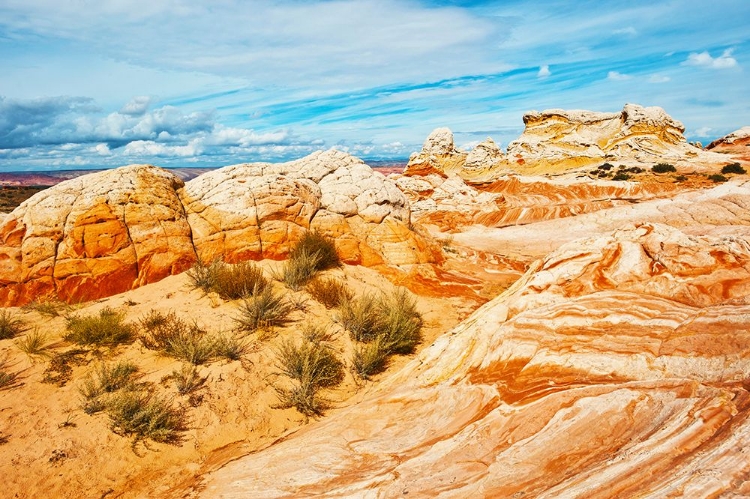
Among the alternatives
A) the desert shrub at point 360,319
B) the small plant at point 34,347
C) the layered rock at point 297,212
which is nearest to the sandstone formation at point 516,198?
the layered rock at point 297,212

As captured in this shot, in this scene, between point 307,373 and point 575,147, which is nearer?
point 307,373

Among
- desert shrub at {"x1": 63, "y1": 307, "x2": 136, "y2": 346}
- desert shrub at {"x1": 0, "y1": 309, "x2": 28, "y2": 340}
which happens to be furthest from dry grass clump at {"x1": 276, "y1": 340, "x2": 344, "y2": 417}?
desert shrub at {"x1": 0, "y1": 309, "x2": 28, "y2": 340}

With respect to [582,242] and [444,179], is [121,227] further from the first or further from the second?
[444,179]

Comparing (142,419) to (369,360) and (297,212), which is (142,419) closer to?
(369,360)

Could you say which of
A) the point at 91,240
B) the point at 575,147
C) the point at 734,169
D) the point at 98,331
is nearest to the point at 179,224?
the point at 91,240

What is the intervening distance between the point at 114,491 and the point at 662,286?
654 centimetres

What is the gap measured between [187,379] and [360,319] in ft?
10.2

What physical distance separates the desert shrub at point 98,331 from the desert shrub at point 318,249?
365cm

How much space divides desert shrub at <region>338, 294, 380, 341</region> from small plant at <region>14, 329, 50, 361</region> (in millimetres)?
4703

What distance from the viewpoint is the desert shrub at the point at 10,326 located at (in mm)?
6723

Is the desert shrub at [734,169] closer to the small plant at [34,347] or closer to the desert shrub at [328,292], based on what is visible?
the desert shrub at [328,292]

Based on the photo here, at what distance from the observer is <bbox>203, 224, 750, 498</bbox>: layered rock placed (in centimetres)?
275

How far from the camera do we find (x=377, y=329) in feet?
25.9

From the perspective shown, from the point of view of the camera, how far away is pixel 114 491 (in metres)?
4.58
